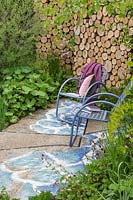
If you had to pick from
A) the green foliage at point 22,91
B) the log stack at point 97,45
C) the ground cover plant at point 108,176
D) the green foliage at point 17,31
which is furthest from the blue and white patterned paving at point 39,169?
the green foliage at point 17,31

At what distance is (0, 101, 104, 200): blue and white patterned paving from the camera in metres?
3.66

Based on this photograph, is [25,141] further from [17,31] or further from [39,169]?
[17,31]

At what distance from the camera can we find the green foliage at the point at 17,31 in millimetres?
6836

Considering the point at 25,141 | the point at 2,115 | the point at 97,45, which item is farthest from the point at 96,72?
the point at 25,141

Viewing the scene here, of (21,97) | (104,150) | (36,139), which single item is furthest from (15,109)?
(104,150)

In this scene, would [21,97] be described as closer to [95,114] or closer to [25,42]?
[25,42]

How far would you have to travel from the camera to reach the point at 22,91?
6328 millimetres

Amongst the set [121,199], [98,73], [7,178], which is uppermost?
[98,73]

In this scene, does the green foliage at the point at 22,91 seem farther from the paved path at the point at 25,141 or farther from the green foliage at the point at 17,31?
the paved path at the point at 25,141

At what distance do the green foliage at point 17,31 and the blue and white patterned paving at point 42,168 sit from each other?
2428 millimetres

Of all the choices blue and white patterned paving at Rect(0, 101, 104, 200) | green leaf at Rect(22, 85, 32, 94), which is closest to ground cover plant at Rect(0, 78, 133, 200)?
blue and white patterned paving at Rect(0, 101, 104, 200)

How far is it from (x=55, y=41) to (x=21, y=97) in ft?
6.84

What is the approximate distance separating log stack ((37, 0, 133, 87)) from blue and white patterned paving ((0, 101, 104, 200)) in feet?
6.30

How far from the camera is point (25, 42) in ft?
22.9
